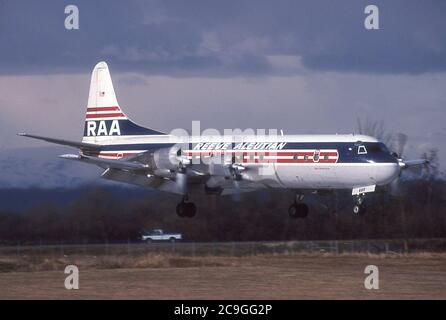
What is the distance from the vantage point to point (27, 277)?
4584cm

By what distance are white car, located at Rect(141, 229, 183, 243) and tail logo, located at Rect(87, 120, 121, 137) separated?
10146 mm

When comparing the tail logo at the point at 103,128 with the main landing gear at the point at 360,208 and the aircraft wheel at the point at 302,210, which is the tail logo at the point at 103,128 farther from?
the main landing gear at the point at 360,208

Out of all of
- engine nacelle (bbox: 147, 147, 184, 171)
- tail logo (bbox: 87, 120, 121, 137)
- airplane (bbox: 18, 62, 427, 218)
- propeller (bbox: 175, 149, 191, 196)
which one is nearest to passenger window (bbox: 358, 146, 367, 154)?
airplane (bbox: 18, 62, 427, 218)

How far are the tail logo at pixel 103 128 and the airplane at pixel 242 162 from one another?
26 cm

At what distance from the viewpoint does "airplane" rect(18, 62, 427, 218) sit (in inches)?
1954

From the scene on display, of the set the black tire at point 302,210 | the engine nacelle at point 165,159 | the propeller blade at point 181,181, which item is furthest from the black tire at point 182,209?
the black tire at point 302,210

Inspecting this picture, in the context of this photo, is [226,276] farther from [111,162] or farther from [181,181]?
[111,162]

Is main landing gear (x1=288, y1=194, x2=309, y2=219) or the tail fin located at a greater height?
the tail fin

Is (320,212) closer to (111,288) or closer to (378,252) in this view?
(378,252)

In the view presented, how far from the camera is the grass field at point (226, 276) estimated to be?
3928 centimetres

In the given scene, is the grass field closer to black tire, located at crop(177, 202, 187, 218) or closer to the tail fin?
black tire, located at crop(177, 202, 187, 218)

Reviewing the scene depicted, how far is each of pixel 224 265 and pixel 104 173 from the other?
8286 mm

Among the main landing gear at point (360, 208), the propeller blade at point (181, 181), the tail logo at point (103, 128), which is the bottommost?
the main landing gear at point (360, 208)

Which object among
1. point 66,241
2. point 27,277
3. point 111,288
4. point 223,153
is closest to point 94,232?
point 66,241
